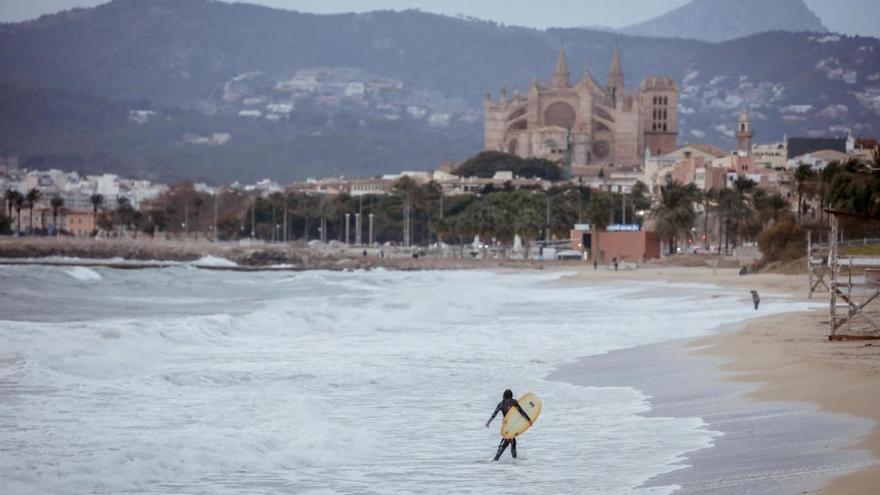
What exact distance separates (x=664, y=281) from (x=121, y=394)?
44.0 metres

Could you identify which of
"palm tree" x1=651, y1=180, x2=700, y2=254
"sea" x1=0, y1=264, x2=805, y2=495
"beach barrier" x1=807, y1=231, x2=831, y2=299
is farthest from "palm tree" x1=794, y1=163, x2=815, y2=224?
"sea" x1=0, y1=264, x2=805, y2=495

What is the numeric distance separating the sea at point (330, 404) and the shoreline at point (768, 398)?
52 centimetres

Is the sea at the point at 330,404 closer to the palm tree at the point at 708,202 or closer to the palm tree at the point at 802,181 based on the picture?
the palm tree at the point at 802,181

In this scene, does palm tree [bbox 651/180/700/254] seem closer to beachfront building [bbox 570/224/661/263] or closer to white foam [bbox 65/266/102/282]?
beachfront building [bbox 570/224/661/263]

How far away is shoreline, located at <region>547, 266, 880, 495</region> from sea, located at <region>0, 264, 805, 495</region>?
1.70 feet

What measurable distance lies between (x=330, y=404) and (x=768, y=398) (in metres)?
5.95

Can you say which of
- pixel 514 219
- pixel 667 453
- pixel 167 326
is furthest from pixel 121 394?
pixel 514 219

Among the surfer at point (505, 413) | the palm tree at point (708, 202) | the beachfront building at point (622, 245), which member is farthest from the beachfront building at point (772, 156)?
the surfer at point (505, 413)

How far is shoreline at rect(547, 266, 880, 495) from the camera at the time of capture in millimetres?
13547

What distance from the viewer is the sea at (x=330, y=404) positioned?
1501 centimetres

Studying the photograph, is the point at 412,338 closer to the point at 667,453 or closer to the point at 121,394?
the point at 121,394

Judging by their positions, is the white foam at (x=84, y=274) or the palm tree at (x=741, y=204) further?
the palm tree at (x=741, y=204)

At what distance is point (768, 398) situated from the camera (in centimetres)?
1853

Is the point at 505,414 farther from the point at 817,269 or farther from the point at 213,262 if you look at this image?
the point at 213,262
